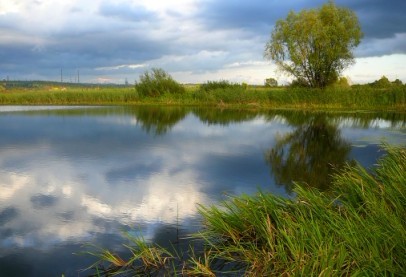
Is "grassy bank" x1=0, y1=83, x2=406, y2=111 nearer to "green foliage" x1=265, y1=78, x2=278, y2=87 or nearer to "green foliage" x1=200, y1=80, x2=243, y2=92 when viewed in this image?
"green foliage" x1=200, y1=80, x2=243, y2=92

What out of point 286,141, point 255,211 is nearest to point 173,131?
point 286,141

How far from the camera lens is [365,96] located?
3325 centimetres

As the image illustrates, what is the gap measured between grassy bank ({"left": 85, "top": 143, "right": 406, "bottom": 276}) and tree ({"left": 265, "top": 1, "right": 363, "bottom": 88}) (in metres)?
30.7

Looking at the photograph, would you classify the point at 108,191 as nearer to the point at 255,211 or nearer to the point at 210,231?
the point at 210,231

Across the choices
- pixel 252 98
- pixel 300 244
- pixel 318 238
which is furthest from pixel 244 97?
pixel 300 244

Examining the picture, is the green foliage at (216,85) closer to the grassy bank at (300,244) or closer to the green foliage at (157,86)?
the green foliage at (157,86)

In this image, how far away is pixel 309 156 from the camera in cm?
1331

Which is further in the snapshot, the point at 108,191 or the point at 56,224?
the point at 108,191

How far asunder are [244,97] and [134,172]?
89.0 feet

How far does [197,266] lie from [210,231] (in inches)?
47.0

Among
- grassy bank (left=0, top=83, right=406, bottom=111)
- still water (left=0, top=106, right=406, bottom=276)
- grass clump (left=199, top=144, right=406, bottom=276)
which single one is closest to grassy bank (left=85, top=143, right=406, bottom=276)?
grass clump (left=199, top=144, right=406, bottom=276)

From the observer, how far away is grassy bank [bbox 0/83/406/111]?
3288 cm

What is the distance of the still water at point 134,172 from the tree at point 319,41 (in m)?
14.3

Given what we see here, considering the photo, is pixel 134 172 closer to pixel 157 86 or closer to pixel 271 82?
pixel 157 86
